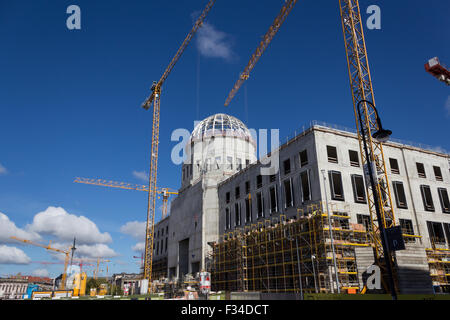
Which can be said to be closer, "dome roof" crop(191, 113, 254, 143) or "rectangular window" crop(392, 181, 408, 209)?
"rectangular window" crop(392, 181, 408, 209)

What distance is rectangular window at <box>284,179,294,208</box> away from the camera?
46.2m

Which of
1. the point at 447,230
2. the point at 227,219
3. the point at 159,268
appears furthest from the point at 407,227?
the point at 159,268

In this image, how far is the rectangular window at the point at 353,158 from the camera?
45.7 meters

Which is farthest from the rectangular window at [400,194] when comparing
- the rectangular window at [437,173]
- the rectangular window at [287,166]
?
the rectangular window at [287,166]

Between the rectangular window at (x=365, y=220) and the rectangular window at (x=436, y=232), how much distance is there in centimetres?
1085

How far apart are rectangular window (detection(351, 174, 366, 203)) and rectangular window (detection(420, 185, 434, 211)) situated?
10615mm

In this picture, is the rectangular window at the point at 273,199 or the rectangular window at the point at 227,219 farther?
the rectangular window at the point at 227,219

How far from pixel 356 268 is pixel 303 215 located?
832 cm

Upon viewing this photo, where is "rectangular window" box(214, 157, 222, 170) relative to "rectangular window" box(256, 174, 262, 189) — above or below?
above

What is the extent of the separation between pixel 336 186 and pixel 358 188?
3852 millimetres

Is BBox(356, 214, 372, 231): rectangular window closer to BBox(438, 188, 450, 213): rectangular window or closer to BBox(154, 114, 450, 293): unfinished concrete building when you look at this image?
BBox(154, 114, 450, 293): unfinished concrete building

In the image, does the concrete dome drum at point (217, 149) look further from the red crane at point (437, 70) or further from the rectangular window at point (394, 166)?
the red crane at point (437, 70)

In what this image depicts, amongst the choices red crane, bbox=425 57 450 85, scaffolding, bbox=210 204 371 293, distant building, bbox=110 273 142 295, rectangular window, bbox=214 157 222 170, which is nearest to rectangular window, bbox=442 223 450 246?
scaffolding, bbox=210 204 371 293

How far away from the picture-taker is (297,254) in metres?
37.3
